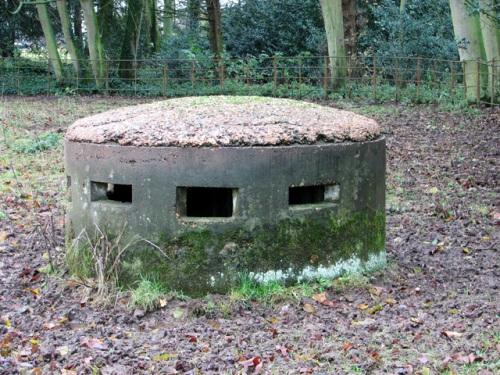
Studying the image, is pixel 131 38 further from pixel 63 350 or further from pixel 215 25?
pixel 63 350

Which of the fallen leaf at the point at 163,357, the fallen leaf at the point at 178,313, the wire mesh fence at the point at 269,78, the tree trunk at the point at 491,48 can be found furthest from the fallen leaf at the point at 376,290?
the wire mesh fence at the point at 269,78

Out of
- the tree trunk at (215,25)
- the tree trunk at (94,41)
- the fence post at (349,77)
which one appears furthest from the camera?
the tree trunk at (215,25)

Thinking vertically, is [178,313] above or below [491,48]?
below

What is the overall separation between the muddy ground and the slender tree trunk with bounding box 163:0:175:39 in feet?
66.6

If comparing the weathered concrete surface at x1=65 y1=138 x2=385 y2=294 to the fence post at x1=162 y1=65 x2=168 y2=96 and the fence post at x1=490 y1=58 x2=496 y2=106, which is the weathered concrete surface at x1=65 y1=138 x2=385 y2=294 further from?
the fence post at x1=162 y1=65 x2=168 y2=96

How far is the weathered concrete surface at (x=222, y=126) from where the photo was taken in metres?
5.85

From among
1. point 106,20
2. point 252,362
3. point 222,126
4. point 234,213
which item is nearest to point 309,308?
point 234,213

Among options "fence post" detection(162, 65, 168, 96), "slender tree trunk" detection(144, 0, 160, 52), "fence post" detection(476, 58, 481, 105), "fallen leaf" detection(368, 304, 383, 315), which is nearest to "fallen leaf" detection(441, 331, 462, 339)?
"fallen leaf" detection(368, 304, 383, 315)

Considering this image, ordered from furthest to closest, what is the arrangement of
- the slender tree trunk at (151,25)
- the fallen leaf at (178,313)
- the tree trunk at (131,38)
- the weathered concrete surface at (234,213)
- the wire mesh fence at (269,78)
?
1. the slender tree trunk at (151,25)
2. the tree trunk at (131,38)
3. the wire mesh fence at (269,78)
4. the weathered concrete surface at (234,213)
5. the fallen leaf at (178,313)

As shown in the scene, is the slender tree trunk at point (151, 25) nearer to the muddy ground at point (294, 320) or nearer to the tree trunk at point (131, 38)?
the tree trunk at point (131, 38)

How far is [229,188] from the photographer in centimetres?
587

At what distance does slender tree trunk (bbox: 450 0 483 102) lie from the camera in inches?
690

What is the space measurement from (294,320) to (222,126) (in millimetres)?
1563

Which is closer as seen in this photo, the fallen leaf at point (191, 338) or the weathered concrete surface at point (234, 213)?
the fallen leaf at point (191, 338)
